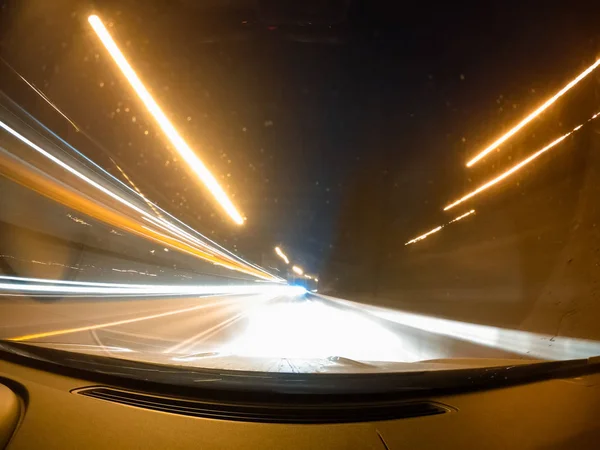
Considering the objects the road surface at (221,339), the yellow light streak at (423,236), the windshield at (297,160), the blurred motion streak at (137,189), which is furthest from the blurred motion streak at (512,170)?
the blurred motion streak at (137,189)

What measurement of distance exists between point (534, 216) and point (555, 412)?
7259 millimetres

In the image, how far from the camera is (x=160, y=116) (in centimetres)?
838

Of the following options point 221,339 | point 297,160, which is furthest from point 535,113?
point 221,339

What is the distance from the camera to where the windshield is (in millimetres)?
5480

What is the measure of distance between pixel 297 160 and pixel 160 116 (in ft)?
13.5

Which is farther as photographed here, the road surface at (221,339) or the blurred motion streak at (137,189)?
the blurred motion streak at (137,189)

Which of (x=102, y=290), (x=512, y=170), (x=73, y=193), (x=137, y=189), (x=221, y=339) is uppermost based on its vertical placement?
(x=512, y=170)

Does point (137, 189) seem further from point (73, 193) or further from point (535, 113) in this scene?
point (535, 113)

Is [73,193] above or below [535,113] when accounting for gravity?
below

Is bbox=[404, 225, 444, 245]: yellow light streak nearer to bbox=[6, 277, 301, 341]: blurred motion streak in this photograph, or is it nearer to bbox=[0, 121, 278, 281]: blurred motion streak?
bbox=[6, 277, 301, 341]: blurred motion streak

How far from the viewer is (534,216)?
31.3ft

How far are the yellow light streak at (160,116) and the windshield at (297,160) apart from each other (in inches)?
1.8

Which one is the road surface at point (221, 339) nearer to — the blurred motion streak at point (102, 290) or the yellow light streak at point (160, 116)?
the blurred motion streak at point (102, 290)

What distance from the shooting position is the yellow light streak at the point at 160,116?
19.0 feet
